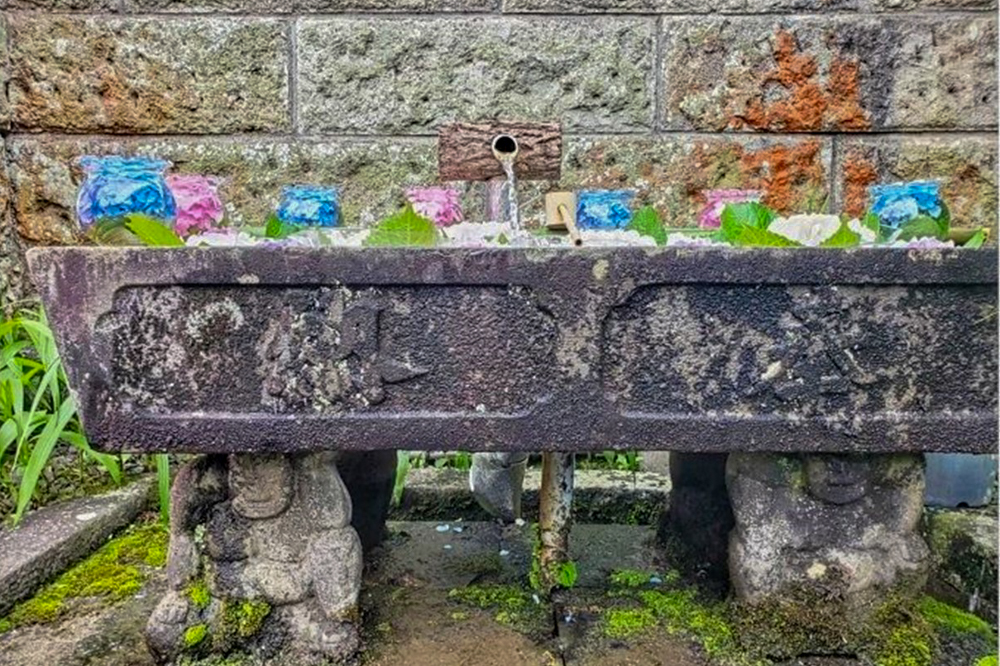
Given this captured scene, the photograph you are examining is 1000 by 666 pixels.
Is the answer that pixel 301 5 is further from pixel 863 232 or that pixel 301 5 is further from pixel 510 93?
pixel 863 232

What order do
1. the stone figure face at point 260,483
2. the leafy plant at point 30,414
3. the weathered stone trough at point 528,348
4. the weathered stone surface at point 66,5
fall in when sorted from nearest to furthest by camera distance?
the weathered stone trough at point 528,348 < the stone figure face at point 260,483 < the leafy plant at point 30,414 < the weathered stone surface at point 66,5

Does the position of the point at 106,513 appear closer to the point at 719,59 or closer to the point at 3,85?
the point at 3,85

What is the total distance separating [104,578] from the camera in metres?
1.58

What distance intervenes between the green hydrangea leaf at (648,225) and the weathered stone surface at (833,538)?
1.29 ft

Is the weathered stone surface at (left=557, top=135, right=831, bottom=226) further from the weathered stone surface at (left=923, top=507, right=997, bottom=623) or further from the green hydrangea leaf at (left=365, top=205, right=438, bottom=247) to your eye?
the green hydrangea leaf at (left=365, top=205, right=438, bottom=247)

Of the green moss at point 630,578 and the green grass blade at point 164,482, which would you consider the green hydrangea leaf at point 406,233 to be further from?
the green grass blade at point 164,482

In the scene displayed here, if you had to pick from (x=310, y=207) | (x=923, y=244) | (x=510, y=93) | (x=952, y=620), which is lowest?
(x=952, y=620)

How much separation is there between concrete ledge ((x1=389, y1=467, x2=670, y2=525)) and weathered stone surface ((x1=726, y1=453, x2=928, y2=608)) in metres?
0.63

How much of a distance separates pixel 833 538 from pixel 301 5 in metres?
1.86

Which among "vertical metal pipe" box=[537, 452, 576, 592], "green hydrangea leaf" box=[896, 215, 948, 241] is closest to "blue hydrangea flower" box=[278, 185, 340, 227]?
"vertical metal pipe" box=[537, 452, 576, 592]

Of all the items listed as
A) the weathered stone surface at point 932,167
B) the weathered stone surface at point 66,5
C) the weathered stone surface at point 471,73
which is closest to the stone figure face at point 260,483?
the weathered stone surface at point 471,73

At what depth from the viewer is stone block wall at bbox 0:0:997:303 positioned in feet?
7.16

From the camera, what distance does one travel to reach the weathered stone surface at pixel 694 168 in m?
2.22

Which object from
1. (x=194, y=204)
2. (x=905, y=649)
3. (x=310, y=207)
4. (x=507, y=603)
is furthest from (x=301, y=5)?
(x=905, y=649)
